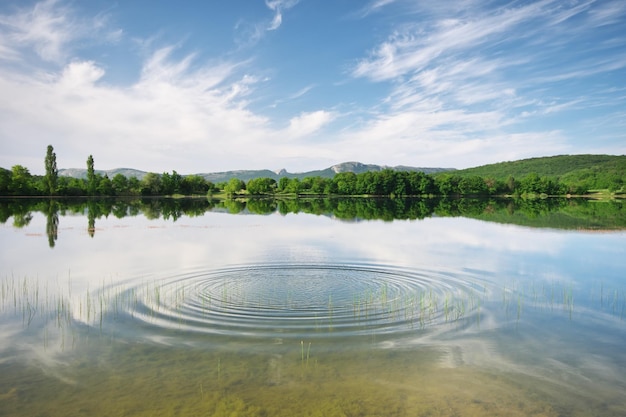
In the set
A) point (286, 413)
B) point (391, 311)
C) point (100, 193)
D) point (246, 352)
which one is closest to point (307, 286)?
point (391, 311)

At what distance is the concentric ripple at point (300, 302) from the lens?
12023mm

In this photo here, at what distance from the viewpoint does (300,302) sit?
1455 cm

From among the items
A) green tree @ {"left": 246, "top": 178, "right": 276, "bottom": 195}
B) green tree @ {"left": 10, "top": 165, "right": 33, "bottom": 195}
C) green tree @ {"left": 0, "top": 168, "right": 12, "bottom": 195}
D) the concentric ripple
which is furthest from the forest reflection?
green tree @ {"left": 246, "top": 178, "right": 276, "bottom": 195}

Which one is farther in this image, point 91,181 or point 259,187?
point 259,187

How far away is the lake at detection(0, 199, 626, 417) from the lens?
26.4ft

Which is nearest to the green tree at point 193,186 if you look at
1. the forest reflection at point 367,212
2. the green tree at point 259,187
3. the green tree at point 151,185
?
the green tree at point 151,185

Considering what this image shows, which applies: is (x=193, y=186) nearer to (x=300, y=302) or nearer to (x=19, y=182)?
(x=19, y=182)

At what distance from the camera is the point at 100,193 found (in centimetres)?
13425

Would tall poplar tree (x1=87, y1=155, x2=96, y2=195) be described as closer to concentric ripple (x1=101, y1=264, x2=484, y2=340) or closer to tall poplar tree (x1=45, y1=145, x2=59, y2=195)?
tall poplar tree (x1=45, y1=145, x2=59, y2=195)

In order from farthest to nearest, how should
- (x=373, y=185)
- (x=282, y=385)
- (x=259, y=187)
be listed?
(x=259, y=187) → (x=373, y=185) → (x=282, y=385)

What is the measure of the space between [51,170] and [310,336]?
12730 centimetres

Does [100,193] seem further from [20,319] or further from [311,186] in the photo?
[20,319]

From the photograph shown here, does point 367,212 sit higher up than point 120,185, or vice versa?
point 120,185

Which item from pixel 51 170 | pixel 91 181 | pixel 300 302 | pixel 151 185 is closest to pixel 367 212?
pixel 300 302
